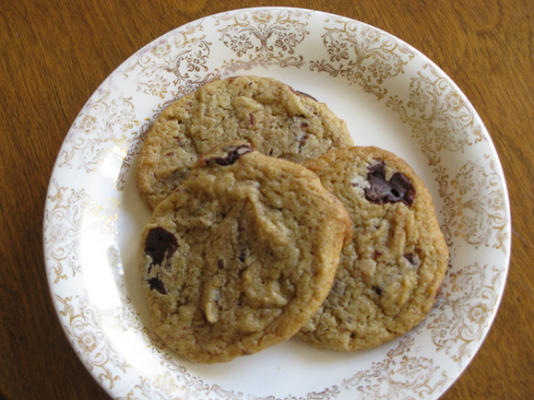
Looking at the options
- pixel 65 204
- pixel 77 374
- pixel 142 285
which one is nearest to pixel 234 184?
pixel 142 285

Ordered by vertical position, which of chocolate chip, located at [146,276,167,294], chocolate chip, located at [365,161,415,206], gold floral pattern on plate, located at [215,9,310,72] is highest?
gold floral pattern on plate, located at [215,9,310,72]

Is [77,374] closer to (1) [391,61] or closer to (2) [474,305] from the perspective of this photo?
(2) [474,305]

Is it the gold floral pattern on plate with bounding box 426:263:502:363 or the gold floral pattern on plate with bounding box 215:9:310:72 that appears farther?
the gold floral pattern on plate with bounding box 215:9:310:72

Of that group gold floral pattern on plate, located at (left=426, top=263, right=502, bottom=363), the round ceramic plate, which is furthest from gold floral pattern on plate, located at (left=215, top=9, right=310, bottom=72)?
gold floral pattern on plate, located at (left=426, top=263, right=502, bottom=363)

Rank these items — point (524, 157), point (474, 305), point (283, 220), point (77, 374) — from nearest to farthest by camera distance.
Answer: point (283, 220)
point (474, 305)
point (77, 374)
point (524, 157)

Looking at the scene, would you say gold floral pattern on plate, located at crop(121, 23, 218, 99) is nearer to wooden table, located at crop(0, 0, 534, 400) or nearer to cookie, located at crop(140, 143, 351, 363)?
wooden table, located at crop(0, 0, 534, 400)

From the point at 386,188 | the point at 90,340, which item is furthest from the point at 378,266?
the point at 90,340

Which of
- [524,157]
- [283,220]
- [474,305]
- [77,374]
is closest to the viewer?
[283,220]

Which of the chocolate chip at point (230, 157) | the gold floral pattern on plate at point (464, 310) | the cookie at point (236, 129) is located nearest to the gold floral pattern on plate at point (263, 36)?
the cookie at point (236, 129)
